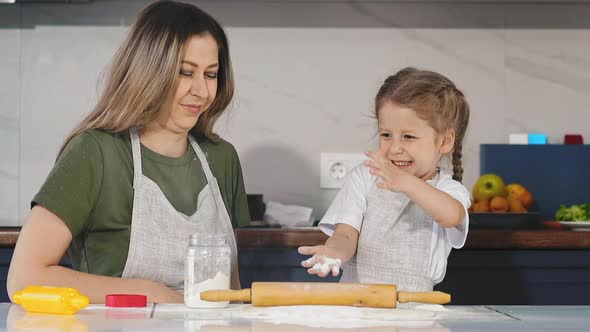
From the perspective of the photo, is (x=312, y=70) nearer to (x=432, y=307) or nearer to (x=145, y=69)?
(x=145, y=69)

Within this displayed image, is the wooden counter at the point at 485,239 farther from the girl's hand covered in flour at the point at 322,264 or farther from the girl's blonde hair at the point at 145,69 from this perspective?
the girl's hand covered in flour at the point at 322,264

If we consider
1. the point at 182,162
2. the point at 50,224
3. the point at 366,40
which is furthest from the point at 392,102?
the point at 366,40

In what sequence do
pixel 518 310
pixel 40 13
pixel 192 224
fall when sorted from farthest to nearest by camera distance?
1. pixel 40 13
2. pixel 192 224
3. pixel 518 310

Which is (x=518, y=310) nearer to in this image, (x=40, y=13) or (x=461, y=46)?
(x=461, y=46)

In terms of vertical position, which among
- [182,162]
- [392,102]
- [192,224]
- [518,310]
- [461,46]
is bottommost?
[518,310]

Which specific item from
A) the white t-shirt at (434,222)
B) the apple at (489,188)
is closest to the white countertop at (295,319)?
the white t-shirt at (434,222)

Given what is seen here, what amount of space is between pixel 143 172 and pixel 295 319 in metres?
0.68

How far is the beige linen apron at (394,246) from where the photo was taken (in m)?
1.92

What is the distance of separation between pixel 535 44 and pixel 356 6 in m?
0.60

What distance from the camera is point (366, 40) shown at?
298 centimetres

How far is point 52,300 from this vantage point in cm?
137

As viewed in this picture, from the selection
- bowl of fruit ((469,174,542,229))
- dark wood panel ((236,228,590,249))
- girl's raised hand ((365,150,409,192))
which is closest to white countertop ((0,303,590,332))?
girl's raised hand ((365,150,409,192))

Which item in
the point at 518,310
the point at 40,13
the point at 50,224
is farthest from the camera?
the point at 40,13

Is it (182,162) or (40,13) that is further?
(40,13)
